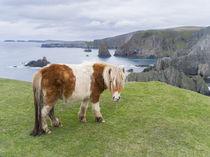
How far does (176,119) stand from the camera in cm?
638

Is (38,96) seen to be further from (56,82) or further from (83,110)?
(83,110)

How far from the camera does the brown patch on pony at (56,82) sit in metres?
4.67

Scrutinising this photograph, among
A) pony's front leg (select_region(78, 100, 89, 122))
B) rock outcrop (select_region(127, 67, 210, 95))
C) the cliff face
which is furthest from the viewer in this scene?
the cliff face

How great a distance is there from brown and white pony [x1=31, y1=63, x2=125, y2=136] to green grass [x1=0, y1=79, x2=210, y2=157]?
0.59 metres

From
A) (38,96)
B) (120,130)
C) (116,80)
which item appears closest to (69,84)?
(38,96)

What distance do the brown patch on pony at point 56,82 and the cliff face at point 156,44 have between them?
128 meters

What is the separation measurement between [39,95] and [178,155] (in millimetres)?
3613

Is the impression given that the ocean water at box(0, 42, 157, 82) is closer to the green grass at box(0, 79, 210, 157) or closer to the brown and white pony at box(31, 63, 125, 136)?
the green grass at box(0, 79, 210, 157)

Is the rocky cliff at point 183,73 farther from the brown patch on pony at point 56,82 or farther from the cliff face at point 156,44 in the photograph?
the cliff face at point 156,44

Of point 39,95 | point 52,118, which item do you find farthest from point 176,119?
point 39,95

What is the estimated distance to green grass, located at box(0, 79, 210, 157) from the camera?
4.46 meters

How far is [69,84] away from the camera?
488 cm

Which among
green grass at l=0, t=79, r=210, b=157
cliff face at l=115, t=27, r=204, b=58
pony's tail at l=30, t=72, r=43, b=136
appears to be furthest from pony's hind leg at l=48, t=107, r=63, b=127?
cliff face at l=115, t=27, r=204, b=58

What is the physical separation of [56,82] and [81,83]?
680 mm
